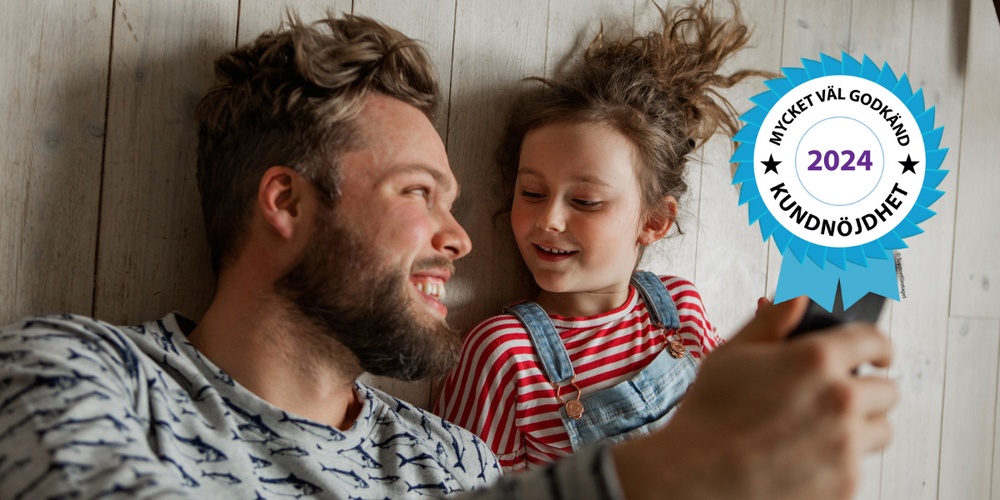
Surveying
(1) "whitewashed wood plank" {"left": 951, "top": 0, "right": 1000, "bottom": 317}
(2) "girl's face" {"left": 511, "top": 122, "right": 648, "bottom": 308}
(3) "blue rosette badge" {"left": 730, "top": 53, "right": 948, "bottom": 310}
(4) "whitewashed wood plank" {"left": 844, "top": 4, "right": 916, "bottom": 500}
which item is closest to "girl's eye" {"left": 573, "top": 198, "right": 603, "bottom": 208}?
(2) "girl's face" {"left": 511, "top": 122, "right": 648, "bottom": 308}

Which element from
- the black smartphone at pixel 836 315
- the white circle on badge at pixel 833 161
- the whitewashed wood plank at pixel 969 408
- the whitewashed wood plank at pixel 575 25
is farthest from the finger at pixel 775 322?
the whitewashed wood plank at pixel 969 408

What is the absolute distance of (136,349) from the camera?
84 centimetres

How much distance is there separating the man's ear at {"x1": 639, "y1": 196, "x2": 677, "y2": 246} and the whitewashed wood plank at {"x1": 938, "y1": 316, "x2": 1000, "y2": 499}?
40.9 inches

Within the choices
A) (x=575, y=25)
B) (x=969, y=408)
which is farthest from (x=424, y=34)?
(x=969, y=408)

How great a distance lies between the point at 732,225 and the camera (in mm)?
1651

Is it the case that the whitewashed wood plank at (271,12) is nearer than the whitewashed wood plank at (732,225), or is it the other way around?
the whitewashed wood plank at (271,12)

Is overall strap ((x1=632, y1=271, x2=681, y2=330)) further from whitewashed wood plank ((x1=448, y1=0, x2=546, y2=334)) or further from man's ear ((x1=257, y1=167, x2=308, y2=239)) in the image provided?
man's ear ((x1=257, y1=167, x2=308, y2=239))

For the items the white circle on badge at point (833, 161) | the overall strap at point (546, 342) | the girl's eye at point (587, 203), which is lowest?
the overall strap at point (546, 342)

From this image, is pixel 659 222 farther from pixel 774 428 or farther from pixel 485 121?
pixel 774 428

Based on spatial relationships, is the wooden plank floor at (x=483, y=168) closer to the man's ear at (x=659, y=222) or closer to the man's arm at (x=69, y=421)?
the man's ear at (x=659, y=222)

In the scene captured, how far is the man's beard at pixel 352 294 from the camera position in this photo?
98cm

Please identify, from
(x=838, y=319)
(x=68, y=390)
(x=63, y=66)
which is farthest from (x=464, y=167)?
(x=838, y=319)

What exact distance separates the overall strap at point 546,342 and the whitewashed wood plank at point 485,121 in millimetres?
85

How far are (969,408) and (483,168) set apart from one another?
1523 millimetres
